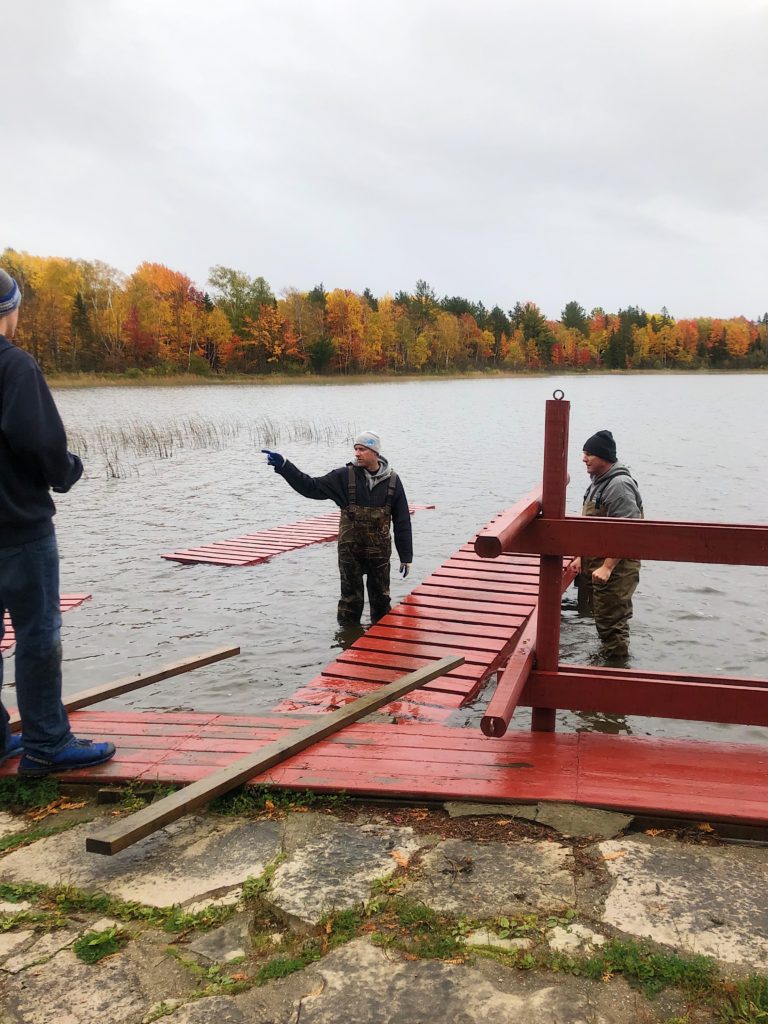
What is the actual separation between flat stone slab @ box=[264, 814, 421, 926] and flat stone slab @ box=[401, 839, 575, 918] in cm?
15

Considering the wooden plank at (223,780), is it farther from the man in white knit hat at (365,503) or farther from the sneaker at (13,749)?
the man in white knit hat at (365,503)

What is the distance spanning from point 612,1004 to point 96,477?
68.0 feet

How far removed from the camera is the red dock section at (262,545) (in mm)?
11969

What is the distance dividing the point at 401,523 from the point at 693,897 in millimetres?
5443

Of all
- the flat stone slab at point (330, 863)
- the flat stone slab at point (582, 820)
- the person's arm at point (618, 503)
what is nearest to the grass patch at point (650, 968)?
the flat stone slab at point (582, 820)

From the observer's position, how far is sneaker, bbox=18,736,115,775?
3.69m

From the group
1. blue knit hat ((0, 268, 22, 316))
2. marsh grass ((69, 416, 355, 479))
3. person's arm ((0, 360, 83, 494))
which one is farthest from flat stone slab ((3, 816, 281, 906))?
marsh grass ((69, 416, 355, 479))

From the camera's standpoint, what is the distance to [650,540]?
3.76 m

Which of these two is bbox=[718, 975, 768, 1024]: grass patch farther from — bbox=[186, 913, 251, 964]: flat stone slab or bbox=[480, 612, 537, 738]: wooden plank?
bbox=[186, 913, 251, 964]: flat stone slab

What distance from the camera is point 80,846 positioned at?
3.21 m

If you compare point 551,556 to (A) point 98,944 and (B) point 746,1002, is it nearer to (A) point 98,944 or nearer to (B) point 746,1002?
(B) point 746,1002

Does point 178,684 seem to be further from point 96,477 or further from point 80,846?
point 96,477

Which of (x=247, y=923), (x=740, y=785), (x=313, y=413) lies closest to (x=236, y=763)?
(x=247, y=923)

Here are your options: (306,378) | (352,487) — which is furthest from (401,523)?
(306,378)
